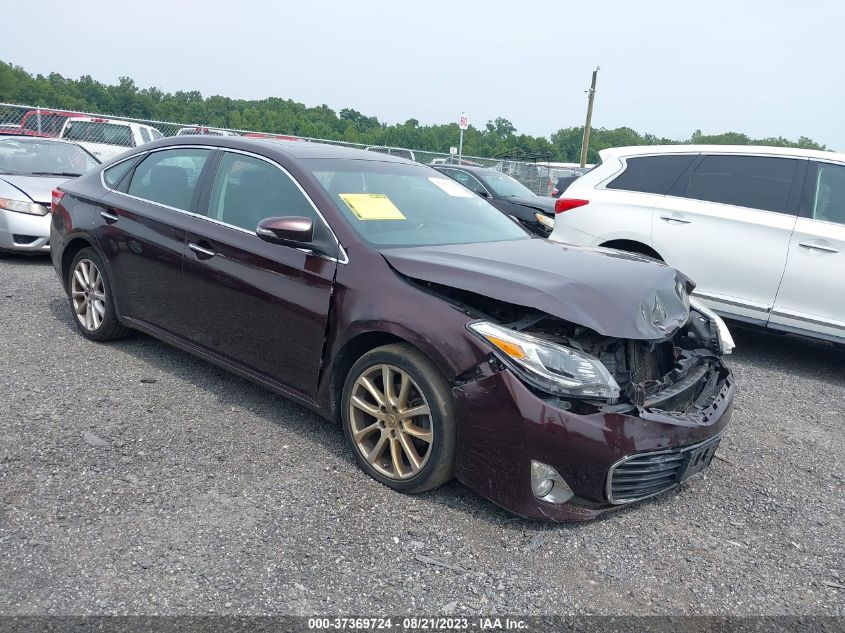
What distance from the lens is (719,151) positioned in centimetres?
602

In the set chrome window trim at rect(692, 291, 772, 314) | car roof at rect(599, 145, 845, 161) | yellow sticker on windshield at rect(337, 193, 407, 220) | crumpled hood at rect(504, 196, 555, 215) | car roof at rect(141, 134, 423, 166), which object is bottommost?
chrome window trim at rect(692, 291, 772, 314)

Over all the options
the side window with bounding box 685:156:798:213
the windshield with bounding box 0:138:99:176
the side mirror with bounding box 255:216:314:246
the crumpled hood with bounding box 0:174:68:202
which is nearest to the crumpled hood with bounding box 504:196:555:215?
the side window with bounding box 685:156:798:213

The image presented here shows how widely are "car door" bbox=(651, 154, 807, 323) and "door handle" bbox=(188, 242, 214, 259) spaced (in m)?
3.83

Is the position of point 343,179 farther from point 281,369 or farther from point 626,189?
point 626,189

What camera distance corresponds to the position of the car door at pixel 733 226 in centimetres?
551

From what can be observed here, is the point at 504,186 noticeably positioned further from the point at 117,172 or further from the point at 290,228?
the point at 290,228

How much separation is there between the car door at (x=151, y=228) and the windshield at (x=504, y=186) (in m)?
7.57

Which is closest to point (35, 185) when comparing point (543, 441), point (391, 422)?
point (391, 422)

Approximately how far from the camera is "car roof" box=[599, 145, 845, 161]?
5.68 metres

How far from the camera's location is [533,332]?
290cm

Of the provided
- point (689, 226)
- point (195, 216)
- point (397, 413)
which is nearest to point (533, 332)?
point (397, 413)

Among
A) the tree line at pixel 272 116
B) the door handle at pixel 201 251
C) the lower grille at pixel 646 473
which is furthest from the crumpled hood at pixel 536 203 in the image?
the tree line at pixel 272 116

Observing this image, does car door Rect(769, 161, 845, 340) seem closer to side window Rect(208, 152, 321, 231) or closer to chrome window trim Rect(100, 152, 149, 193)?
side window Rect(208, 152, 321, 231)

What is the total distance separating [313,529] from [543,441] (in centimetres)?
A: 102
